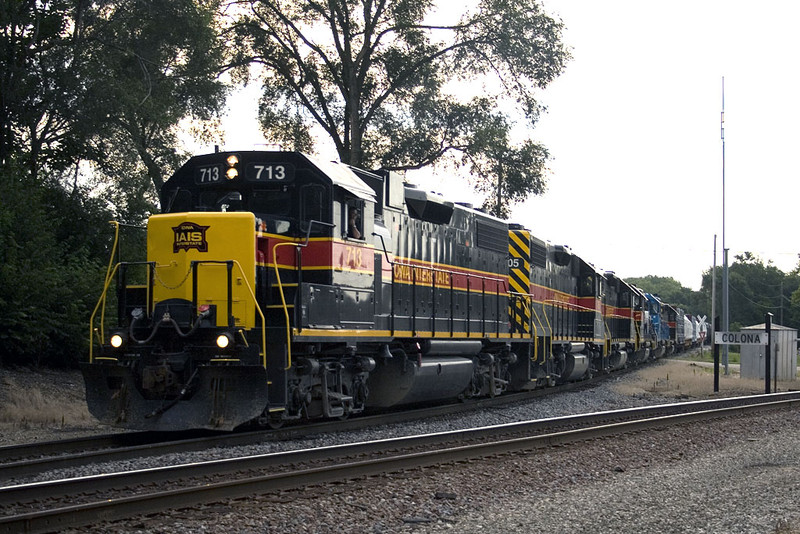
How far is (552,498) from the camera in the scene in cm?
741

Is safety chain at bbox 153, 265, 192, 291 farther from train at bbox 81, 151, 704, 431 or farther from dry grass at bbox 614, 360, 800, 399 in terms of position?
dry grass at bbox 614, 360, 800, 399

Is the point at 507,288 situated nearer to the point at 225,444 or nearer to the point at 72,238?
the point at 225,444

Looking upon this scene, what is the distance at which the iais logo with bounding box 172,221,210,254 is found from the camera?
34.4 feet

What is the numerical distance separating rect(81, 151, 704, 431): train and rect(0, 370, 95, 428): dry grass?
217 cm

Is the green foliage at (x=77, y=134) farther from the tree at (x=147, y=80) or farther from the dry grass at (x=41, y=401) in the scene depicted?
the dry grass at (x=41, y=401)

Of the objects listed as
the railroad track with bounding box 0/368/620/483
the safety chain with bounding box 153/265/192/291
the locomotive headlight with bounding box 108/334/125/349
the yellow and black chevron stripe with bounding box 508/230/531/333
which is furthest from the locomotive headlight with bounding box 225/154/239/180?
the yellow and black chevron stripe with bounding box 508/230/531/333

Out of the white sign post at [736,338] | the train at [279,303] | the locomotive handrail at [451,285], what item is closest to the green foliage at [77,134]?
the train at [279,303]

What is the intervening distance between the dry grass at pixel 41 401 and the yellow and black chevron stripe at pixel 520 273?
28.0 ft

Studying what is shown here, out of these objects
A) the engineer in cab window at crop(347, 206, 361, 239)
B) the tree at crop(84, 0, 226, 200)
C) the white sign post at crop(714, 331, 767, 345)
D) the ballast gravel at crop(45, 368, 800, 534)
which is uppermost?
the tree at crop(84, 0, 226, 200)

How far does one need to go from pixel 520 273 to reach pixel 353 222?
7761mm

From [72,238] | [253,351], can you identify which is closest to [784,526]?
[253,351]

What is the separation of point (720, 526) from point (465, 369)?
883cm

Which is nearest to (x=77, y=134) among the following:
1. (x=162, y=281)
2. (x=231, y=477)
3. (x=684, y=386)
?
(x=162, y=281)

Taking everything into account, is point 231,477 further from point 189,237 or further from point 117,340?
point 189,237
